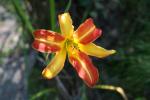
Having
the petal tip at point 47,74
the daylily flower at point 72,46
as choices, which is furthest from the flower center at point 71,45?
the petal tip at point 47,74

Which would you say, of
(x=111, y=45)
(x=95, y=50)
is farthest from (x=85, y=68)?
(x=111, y=45)

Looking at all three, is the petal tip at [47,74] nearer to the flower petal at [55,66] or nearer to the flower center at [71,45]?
the flower petal at [55,66]

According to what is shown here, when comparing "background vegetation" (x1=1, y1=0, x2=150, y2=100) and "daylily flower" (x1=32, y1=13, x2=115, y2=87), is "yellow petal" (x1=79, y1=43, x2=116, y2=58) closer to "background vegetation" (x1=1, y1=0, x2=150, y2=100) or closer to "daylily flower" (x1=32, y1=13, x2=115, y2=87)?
"daylily flower" (x1=32, y1=13, x2=115, y2=87)

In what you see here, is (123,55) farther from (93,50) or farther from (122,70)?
(93,50)

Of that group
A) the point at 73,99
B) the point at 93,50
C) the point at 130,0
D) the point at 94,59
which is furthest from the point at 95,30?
the point at 130,0

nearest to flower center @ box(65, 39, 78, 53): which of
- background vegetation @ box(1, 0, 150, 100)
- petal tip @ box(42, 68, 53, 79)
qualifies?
petal tip @ box(42, 68, 53, 79)

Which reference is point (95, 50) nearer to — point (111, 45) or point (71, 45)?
point (71, 45)
